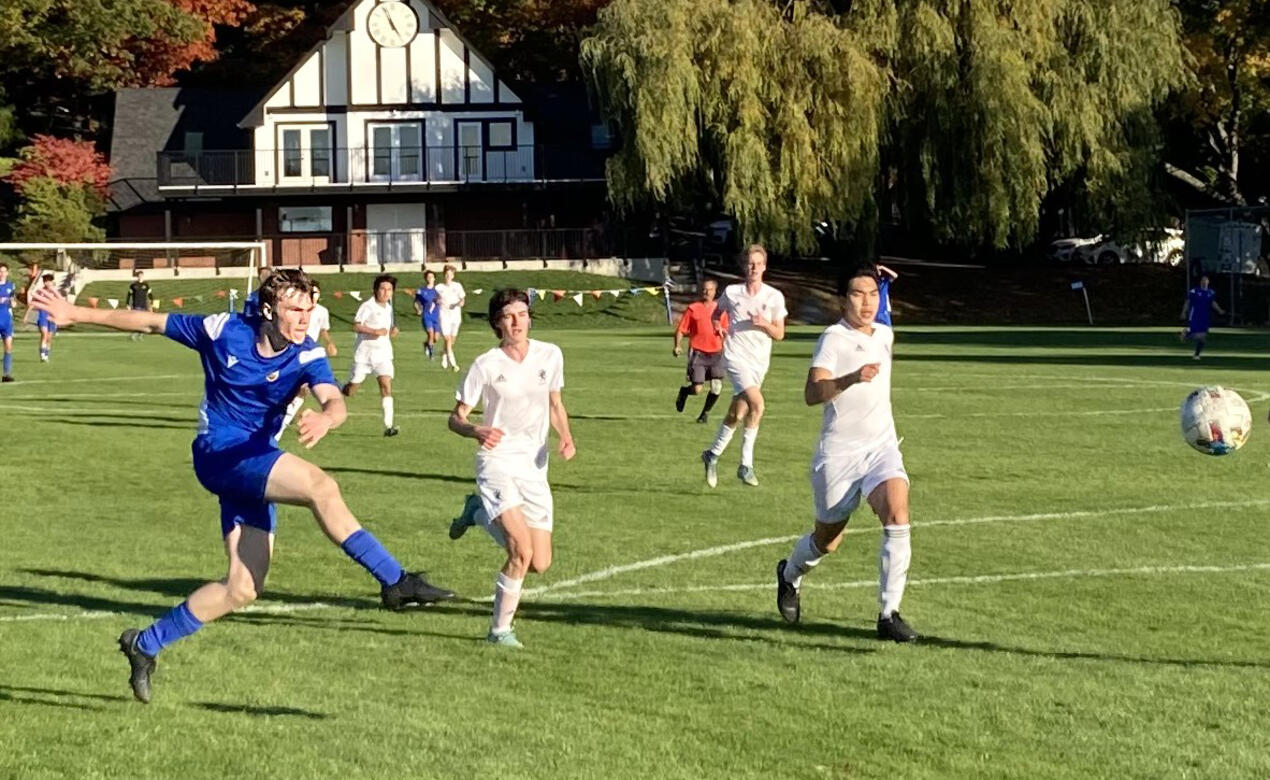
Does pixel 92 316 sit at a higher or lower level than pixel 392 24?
lower

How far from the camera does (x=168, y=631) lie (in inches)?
355

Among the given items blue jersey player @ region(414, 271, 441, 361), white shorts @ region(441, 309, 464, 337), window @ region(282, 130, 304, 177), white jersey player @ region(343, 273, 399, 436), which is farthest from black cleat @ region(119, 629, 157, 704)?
window @ region(282, 130, 304, 177)

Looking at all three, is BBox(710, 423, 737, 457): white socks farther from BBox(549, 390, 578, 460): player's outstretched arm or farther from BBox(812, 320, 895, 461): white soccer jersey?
BBox(812, 320, 895, 461): white soccer jersey

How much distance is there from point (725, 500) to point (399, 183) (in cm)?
5819

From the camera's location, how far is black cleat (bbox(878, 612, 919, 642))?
34.3 feet

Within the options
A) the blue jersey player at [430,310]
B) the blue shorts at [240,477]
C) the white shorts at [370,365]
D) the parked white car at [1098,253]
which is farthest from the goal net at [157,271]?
the blue shorts at [240,477]

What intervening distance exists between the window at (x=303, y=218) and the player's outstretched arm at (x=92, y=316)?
218 feet

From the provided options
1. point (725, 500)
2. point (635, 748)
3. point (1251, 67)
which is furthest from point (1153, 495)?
point (1251, 67)

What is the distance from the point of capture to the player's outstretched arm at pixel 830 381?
34.4 feet

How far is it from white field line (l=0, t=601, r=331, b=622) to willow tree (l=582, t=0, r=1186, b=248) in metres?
45.8

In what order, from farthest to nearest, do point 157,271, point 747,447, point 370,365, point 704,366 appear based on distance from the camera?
point 157,271 < point 704,366 < point 370,365 < point 747,447

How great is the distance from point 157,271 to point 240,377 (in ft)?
193

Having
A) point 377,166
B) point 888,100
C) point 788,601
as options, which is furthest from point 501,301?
point 377,166

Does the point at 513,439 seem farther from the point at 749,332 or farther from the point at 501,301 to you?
the point at 749,332
